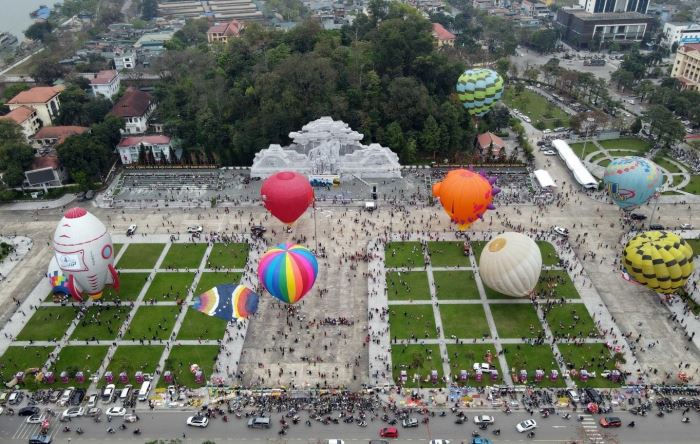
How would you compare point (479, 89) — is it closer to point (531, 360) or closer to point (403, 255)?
point (403, 255)

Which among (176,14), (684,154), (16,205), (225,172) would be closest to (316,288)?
(225,172)

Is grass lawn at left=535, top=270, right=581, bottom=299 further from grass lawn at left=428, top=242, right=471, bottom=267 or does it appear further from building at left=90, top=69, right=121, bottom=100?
building at left=90, top=69, right=121, bottom=100

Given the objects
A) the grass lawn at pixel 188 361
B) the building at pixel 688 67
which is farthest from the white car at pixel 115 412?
the building at pixel 688 67

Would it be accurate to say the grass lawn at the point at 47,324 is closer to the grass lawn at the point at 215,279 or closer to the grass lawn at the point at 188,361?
the grass lawn at the point at 188,361

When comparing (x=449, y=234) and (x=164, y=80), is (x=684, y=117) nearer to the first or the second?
(x=449, y=234)

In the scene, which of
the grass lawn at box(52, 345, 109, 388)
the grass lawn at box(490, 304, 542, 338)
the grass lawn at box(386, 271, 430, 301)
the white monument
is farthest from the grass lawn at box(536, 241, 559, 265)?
the grass lawn at box(52, 345, 109, 388)

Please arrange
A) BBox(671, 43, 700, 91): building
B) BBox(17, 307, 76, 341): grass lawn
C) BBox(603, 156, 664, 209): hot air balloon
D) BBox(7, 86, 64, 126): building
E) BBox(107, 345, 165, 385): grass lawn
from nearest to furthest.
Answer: BBox(107, 345, 165, 385): grass lawn, BBox(17, 307, 76, 341): grass lawn, BBox(603, 156, 664, 209): hot air balloon, BBox(7, 86, 64, 126): building, BBox(671, 43, 700, 91): building
